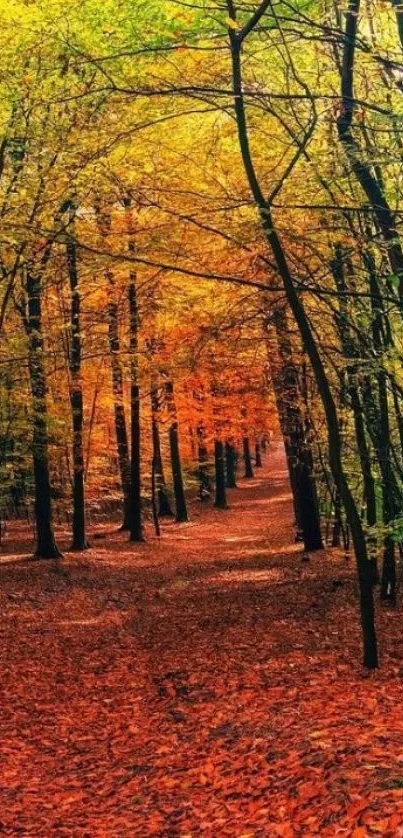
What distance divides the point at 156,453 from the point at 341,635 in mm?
15382

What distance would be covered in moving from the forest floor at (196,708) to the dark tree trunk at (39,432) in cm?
183

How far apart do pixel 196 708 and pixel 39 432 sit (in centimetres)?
1093

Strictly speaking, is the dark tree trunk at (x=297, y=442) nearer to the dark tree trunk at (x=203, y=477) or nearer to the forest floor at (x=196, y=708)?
the forest floor at (x=196, y=708)

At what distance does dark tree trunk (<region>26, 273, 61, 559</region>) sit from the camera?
56.9 feet

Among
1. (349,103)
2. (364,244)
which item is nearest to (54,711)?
(364,244)

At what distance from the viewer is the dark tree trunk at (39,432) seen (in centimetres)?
1734

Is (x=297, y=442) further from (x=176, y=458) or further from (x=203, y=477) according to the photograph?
(x=203, y=477)

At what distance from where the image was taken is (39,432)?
58.7 ft

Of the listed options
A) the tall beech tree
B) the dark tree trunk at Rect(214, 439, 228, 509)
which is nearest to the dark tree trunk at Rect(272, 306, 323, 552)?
the tall beech tree

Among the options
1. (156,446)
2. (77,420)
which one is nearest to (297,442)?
(77,420)

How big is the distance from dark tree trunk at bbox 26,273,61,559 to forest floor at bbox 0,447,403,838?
1.83 m

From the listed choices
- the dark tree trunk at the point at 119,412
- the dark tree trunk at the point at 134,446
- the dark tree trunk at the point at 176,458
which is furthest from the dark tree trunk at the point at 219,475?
the dark tree trunk at the point at 134,446

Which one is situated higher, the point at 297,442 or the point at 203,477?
the point at 297,442

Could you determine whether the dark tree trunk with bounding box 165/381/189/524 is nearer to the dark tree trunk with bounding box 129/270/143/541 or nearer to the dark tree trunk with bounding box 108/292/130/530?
the dark tree trunk with bounding box 108/292/130/530
